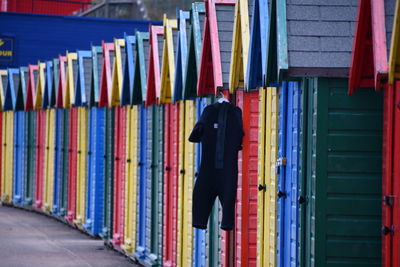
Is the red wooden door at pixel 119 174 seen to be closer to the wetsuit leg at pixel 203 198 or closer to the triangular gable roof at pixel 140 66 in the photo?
the triangular gable roof at pixel 140 66

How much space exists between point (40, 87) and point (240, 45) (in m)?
15.8

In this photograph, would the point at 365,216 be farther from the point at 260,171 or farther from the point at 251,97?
the point at 251,97

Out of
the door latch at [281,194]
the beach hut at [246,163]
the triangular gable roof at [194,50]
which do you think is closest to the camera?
the door latch at [281,194]

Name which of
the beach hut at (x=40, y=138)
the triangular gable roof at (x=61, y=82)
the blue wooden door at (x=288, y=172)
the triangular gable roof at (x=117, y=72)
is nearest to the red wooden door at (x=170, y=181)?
the triangular gable roof at (x=117, y=72)

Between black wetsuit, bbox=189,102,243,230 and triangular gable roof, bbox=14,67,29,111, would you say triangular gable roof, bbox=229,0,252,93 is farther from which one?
triangular gable roof, bbox=14,67,29,111

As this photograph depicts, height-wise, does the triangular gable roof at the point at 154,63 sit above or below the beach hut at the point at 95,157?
above

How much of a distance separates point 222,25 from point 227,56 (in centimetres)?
33

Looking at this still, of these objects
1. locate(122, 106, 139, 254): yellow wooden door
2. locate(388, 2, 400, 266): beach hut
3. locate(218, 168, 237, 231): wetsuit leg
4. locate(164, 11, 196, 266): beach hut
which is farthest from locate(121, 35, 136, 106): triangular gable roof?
locate(388, 2, 400, 266): beach hut

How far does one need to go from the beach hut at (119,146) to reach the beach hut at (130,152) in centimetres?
40

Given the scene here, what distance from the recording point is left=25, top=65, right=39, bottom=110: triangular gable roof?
2794cm

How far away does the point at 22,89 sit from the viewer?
28891 mm

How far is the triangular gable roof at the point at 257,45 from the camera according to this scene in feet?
34.4

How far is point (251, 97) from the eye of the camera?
39.1ft

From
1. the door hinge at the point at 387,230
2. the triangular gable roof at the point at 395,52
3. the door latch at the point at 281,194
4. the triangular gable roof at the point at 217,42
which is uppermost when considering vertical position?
the triangular gable roof at the point at 217,42
